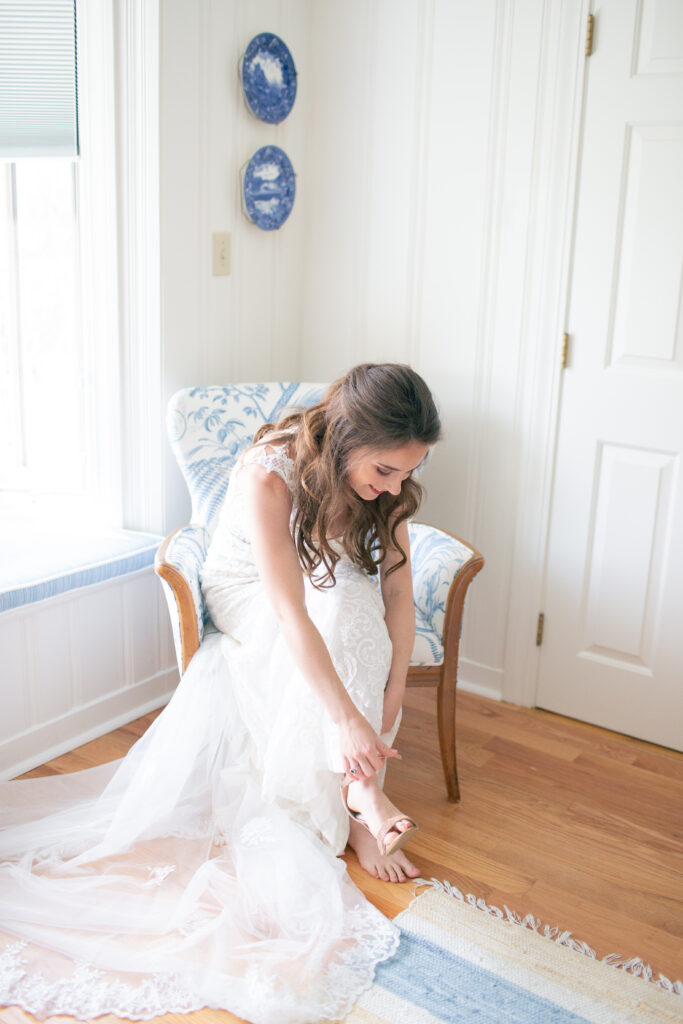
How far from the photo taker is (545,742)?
8.38 ft

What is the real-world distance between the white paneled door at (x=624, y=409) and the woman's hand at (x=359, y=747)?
3.44 feet

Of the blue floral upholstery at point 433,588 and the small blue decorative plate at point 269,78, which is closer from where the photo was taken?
the blue floral upholstery at point 433,588

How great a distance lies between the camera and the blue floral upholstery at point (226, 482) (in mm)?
2120

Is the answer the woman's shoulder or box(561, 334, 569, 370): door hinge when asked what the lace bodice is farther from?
box(561, 334, 569, 370): door hinge

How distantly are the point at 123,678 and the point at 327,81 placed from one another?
6.07 ft

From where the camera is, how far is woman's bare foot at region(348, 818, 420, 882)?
191cm

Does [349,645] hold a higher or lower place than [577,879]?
higher

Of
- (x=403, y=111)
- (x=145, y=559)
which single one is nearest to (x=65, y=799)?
(x=145, y=559)

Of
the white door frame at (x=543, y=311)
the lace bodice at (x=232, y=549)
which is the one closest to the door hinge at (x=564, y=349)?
the white door frame at (x=543, y=311)

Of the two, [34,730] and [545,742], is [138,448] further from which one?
[545,742]

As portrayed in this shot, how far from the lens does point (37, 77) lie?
2.33 meters

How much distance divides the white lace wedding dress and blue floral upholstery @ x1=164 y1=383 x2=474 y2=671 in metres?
0.11

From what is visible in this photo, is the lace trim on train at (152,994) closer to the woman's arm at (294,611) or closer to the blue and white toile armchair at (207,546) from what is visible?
the woman's arm at (294,611)

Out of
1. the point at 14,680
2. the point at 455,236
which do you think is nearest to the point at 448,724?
the point at 14,680
